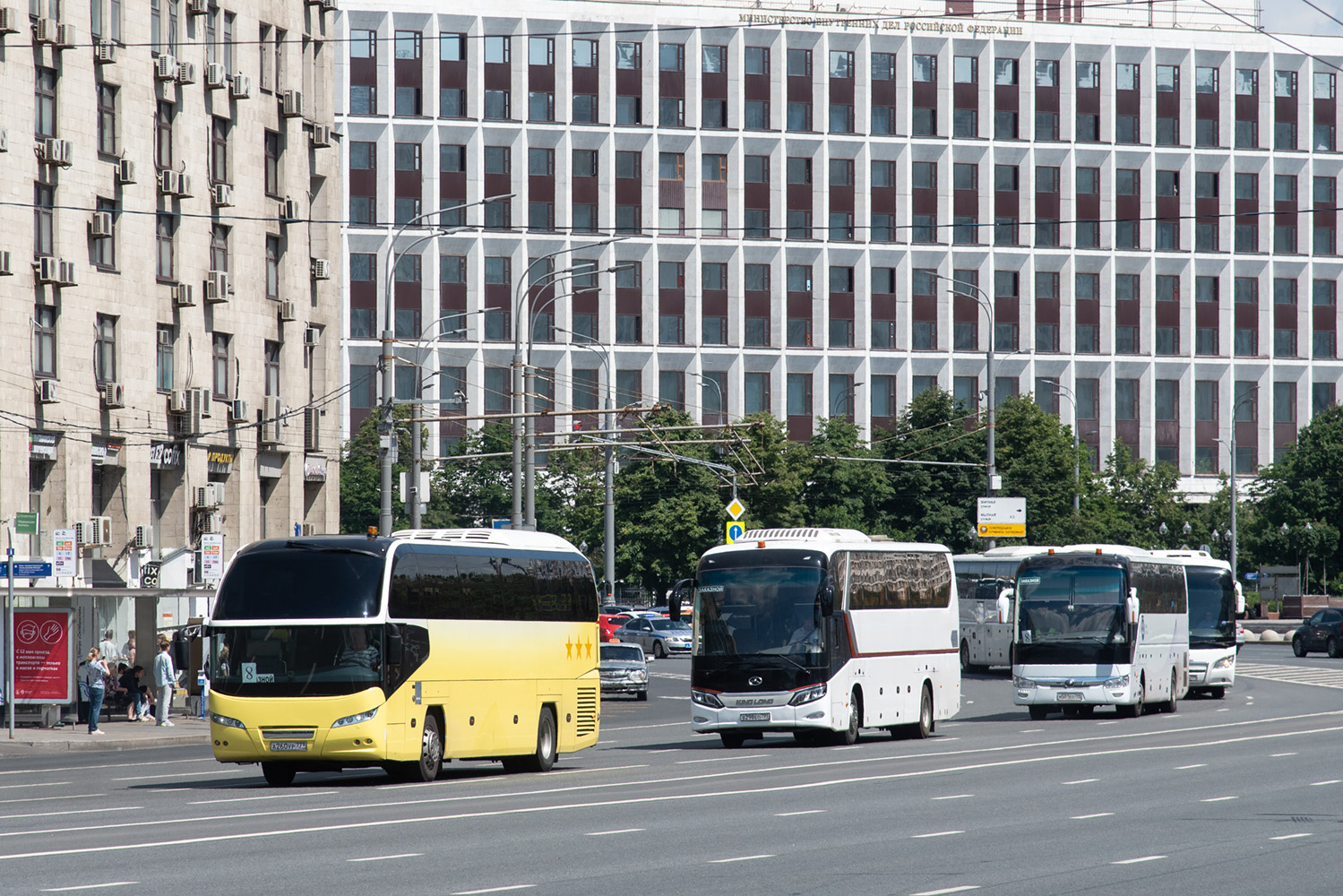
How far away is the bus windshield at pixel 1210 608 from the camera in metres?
43.1

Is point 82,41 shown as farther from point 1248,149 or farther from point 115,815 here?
point 1248,149

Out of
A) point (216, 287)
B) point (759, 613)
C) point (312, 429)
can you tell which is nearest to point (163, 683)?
point (759, 613)

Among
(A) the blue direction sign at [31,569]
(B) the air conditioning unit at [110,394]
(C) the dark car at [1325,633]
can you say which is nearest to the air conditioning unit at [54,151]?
(B) the air conditioning unit at [110,394]

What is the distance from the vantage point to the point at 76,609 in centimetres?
3409

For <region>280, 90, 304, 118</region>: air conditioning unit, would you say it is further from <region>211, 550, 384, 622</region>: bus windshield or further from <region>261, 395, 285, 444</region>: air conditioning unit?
<region>211, 550, 384, 622</region>: bus windshield

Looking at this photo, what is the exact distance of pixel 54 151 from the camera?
139 ft

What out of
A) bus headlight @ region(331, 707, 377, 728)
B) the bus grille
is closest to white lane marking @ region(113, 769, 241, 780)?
bus headlight @ region(331, 707, 377, 728)

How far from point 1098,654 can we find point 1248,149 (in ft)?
223

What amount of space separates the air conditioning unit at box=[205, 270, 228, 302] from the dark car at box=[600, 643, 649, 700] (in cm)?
1353

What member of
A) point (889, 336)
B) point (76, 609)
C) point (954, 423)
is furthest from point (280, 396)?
point (889, 336)

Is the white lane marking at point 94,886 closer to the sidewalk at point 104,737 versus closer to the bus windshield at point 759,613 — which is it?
the bus windshield at point 759,613

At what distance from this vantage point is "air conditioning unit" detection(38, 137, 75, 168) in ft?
138

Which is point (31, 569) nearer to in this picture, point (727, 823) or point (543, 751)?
point (543, 751)

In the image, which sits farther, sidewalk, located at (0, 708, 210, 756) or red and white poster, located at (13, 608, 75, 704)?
red and white poster, located at (13, 608, 75, 704)
